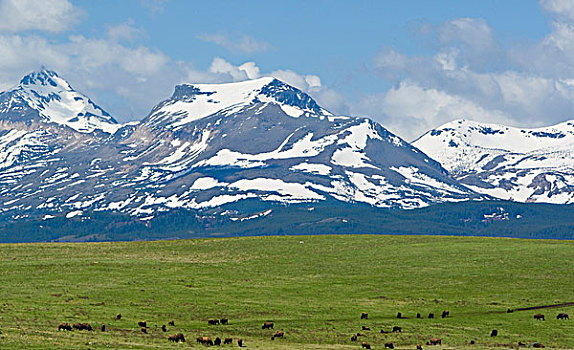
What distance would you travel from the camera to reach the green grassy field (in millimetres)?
81500

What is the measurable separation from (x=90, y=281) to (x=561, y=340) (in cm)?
5609

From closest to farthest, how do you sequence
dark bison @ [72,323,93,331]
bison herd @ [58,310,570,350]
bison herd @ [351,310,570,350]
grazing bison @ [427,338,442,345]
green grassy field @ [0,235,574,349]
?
bison herd @ [58,310,570,350] → bison herd @ [351,310,570,350] → dark bison @ [72,323,93,331] → grazing bison @ [427,338,442,345] → green grassy field @ [0,235,574,349]

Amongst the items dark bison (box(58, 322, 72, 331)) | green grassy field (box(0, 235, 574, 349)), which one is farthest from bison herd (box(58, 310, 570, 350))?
green grassy field (box(0, 235, 574, 349))

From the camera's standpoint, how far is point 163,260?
136m

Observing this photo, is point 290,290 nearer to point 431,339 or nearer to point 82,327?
point 431,339

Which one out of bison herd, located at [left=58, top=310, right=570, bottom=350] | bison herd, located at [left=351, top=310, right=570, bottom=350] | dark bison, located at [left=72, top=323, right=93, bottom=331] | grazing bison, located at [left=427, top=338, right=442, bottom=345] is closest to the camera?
bison herd, located at [left=58, top=310, right=570, bottom=350]

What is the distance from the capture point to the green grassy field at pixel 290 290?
81.5 m

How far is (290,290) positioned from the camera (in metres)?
112

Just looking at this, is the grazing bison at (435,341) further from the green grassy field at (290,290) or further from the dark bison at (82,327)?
the dark bison at (82,327)

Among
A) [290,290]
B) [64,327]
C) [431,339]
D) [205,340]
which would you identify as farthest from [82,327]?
[290,290]

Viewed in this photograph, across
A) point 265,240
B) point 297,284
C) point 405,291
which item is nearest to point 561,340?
point 405,291

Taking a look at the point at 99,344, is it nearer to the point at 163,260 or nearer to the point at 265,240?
the point at 163,260

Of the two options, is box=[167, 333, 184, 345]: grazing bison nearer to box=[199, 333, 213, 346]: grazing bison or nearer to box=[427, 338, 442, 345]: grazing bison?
box=[199, 333, 213, 346]: grazing bison

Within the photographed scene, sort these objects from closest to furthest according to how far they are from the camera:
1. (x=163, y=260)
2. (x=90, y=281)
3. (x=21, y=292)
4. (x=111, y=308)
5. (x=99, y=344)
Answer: (x=99, y=344)
(x=111, y=308)
(x=21, y=292)
(x=90, y=281)
(x=163, y=260)
